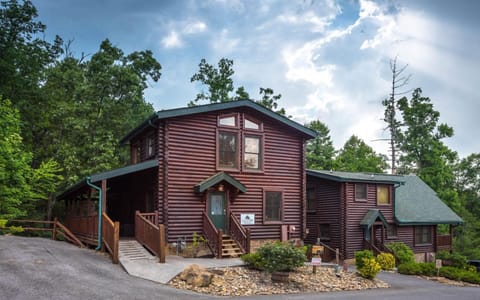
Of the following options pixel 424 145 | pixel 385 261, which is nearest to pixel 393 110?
pixel 424 145

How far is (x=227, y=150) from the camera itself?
19984mm

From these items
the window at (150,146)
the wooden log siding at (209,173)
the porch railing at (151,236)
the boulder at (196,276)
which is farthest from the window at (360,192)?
the boulder at (196,276)

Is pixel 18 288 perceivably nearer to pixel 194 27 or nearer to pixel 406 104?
pixel 194 27

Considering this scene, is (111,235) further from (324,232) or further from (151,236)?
(324,232)

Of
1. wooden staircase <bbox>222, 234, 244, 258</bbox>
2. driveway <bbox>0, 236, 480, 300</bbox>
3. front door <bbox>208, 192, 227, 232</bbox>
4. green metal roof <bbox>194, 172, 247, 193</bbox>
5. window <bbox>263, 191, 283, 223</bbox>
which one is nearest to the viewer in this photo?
driveway <bbox>0, 236, 480, 300</bbox>

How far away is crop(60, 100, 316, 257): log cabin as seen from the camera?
18.1 metres

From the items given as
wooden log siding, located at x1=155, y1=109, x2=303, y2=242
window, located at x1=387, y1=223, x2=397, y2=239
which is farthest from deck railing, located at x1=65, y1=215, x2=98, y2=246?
window, located at x1=387, y1=223, x2=397, y2=239

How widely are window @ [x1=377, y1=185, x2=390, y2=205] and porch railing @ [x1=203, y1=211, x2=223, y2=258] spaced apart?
1319cm

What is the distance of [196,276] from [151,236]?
3.58m

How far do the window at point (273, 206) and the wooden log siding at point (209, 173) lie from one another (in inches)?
10.6

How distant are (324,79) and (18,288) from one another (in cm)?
2456

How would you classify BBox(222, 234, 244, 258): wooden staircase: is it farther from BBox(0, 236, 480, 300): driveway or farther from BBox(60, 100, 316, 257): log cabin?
BBox(0, 236, 480, 300): driveway

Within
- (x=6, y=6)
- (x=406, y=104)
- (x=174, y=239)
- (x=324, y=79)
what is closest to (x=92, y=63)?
(x=6, y=6)

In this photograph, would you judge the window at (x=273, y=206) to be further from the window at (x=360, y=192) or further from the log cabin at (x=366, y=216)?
the window at (x=360, y=192)
